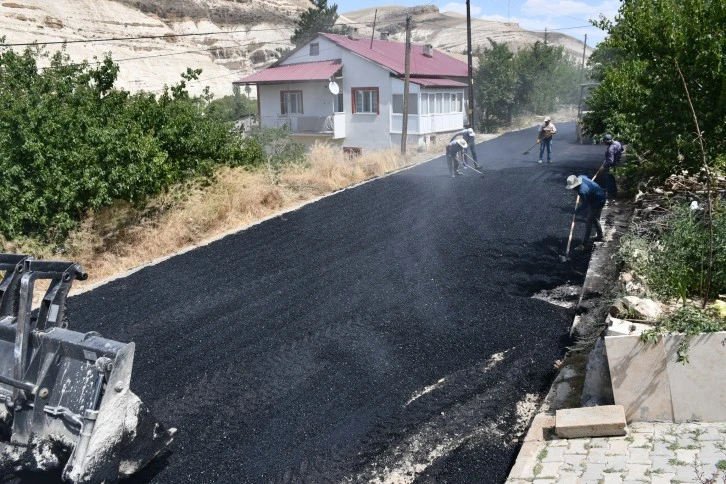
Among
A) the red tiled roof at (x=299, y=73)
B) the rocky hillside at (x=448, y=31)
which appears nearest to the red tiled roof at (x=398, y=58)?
the red tiled roof at (x=299, y=73)

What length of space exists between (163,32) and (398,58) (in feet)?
107

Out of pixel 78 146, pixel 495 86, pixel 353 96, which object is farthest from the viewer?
pixel 495 86

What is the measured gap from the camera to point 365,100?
31.2 metres

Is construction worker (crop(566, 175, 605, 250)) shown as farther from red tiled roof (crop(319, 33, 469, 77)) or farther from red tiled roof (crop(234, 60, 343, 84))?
red tiled roof (crop(234, 60, 343, 84))

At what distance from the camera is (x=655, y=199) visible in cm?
1013

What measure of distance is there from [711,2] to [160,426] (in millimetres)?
7137

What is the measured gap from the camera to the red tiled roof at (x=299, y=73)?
30.8 m

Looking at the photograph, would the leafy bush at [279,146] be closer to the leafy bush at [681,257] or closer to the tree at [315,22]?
the leafy bush at [681,257]

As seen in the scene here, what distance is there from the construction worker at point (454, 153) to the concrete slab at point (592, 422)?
1238cm

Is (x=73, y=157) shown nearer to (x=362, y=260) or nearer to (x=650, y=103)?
(x=362, y=260)

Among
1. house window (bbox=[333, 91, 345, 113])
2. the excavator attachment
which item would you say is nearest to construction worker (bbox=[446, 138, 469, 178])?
the excavator attachment

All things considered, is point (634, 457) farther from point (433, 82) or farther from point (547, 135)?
point (433, 82)

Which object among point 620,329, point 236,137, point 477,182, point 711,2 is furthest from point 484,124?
point 620,329

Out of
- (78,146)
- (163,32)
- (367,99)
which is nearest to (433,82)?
(367,99)
